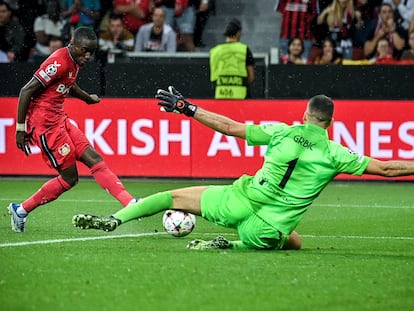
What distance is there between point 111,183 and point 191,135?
6.40 metres

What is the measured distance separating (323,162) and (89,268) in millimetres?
2156

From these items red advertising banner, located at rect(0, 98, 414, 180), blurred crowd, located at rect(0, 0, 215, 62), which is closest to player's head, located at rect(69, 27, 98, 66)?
red advertising banner, located at rect(0, 98, 414, 180)

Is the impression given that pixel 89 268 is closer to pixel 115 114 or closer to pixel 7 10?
pixel 115 114

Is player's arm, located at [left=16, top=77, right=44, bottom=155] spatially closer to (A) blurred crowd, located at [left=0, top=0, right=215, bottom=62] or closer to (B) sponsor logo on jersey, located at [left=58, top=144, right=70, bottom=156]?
(B) sponsor logo on jersey, located at [left=58, top=144, right=70, bottom=156]

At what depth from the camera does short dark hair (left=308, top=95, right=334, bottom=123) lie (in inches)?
357

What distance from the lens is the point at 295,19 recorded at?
20.8 m

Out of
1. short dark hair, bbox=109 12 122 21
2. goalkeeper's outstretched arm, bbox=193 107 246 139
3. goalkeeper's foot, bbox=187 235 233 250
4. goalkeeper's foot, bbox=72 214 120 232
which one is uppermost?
goalkeeper's outstretched arm, bbox=193 107 246 139

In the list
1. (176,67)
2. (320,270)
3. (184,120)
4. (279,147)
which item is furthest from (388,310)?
(176,67)

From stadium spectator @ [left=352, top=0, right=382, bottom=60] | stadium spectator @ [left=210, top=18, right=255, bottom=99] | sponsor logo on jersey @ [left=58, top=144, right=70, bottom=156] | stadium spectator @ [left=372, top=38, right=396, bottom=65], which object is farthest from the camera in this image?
stadium spectator @ [left=352, top=0, right=382, bottom=60]

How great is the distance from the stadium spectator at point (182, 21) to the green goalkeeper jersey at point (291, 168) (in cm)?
1240

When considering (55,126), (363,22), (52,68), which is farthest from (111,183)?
(363,22)

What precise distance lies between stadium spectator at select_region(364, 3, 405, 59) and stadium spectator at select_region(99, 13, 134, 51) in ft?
14.4

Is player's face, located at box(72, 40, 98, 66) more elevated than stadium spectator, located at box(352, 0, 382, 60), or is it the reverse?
player's face, located at box(72, 40, 98, 66)

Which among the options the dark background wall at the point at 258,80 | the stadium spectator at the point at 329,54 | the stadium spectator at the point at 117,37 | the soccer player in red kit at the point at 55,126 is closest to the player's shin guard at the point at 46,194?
the soccer player in red kit at the point at 55,126
